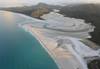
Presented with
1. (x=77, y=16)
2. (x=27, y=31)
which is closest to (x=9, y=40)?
(x=27, y=31)

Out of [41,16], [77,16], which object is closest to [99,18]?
[77,16]

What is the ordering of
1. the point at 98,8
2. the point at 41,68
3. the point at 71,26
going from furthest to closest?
the point at 98,8
the point at 71,26
the point at 41,68

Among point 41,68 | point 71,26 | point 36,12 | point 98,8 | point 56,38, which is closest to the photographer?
point 41,68

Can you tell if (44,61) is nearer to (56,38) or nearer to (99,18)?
(56,38)

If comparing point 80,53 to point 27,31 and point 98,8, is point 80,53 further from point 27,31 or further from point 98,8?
point 98,8

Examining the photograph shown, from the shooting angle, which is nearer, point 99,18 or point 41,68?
point 41,68

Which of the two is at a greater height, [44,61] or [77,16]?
[77,16]
